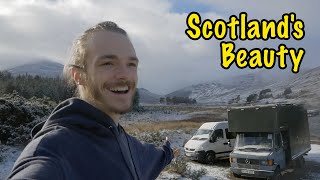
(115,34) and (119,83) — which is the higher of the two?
(115,34)

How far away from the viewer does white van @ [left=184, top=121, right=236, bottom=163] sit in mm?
18078

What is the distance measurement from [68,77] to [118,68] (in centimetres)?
34

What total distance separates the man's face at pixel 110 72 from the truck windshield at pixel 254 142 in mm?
13015

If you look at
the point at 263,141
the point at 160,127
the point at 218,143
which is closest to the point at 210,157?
the point at 218,143

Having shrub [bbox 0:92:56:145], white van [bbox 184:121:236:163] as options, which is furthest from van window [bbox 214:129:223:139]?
shrub [bbox 0:92:56:145]

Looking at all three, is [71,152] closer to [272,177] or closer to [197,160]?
[272,177]

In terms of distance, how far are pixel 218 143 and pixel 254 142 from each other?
14.3 ft

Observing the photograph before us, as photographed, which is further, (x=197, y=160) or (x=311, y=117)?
(x=311, y=117)

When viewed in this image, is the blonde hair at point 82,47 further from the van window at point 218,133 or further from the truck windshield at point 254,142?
the van window at point 218,133

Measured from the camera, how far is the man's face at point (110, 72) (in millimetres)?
1782

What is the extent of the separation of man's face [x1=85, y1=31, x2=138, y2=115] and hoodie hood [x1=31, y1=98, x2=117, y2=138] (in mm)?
99

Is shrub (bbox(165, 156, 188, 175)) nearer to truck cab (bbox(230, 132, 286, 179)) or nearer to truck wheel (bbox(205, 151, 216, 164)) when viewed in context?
truck cab (bbox(230, 132, 286, 179))

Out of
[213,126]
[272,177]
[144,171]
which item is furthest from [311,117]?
[144,171]

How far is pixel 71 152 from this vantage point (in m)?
1.46
